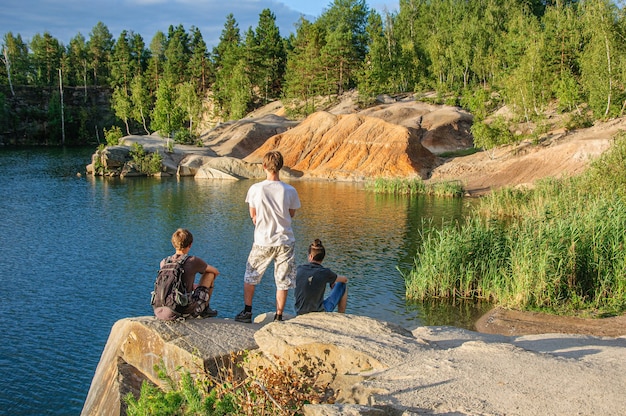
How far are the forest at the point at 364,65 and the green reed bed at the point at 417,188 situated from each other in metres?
7.56

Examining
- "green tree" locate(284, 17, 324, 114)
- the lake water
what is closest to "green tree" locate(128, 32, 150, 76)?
"green tree" locate(284, 17, 324, 114)

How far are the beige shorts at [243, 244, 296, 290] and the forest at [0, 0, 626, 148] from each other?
33739 millimetres

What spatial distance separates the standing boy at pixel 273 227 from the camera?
7887mm

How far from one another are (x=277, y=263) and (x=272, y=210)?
2.40ft

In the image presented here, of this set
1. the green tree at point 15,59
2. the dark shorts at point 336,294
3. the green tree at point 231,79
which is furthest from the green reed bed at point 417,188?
the green tree at point 15,59

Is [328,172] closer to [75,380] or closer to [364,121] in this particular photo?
[364,121]

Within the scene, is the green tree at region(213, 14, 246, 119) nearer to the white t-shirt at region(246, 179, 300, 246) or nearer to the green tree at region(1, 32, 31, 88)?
the green tree at region(1, 32, 31, 88)

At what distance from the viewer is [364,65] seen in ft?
218

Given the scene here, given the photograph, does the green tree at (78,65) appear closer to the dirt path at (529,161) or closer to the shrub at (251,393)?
the dirt path at (529,161)

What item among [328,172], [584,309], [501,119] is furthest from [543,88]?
[584,309]

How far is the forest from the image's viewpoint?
1667 inches

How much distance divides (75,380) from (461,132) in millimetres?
44249

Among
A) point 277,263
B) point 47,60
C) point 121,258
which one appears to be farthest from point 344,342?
point 47,60

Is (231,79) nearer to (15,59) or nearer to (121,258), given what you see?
(15,59)
